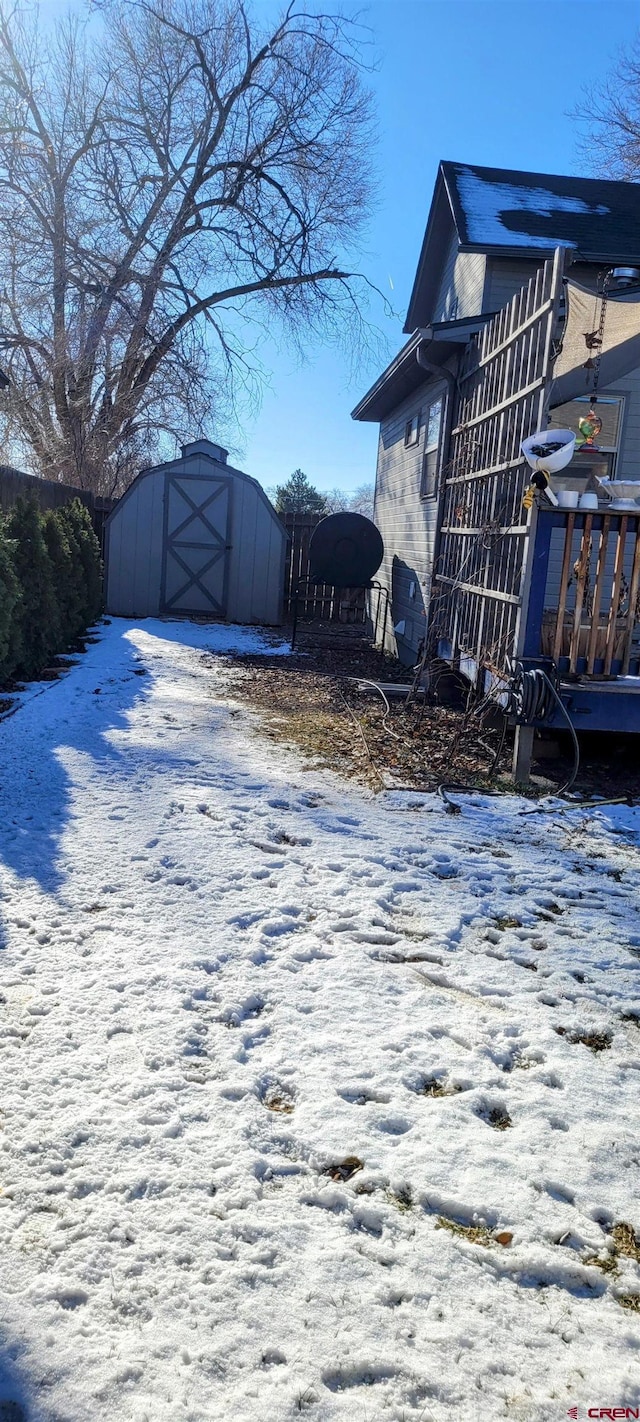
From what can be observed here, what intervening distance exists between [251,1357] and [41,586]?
24.1 feet

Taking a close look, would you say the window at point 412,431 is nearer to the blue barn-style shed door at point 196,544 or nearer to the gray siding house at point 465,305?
the gray siding house at point 465,305

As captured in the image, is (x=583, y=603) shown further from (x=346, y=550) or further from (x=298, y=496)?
(x=298, y=496)

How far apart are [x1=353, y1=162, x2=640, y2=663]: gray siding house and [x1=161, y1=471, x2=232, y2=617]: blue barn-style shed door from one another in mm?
2676

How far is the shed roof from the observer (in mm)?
8992

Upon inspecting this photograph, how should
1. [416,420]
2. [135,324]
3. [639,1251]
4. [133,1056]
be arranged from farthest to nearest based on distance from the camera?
[135,324] < [416,420] < [133,1056] < [639,1251]

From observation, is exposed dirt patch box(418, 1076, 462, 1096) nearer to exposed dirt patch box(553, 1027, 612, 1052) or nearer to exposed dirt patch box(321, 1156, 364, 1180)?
exposed dirt patch box(321, 1156, 364, 1180)

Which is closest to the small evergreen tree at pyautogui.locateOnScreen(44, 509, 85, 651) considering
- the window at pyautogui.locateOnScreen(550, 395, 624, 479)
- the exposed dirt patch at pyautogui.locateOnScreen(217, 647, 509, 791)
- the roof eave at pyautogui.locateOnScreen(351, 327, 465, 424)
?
the exposed dirt patch at pyautogui.locateOnScreen(217, 647, 509, 791)

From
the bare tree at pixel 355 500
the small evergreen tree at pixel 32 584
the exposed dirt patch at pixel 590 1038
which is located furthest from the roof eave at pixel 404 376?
the bare tree at pixel 355 500

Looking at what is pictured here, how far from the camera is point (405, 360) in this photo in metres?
9.98

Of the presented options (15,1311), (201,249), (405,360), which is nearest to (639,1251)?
(15,1311)

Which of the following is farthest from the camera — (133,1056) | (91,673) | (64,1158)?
(91,673)

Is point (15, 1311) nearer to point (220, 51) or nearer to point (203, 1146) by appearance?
point (203, 1146)

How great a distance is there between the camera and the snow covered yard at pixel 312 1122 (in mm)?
1537

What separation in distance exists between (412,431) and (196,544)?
4265 millimetres
